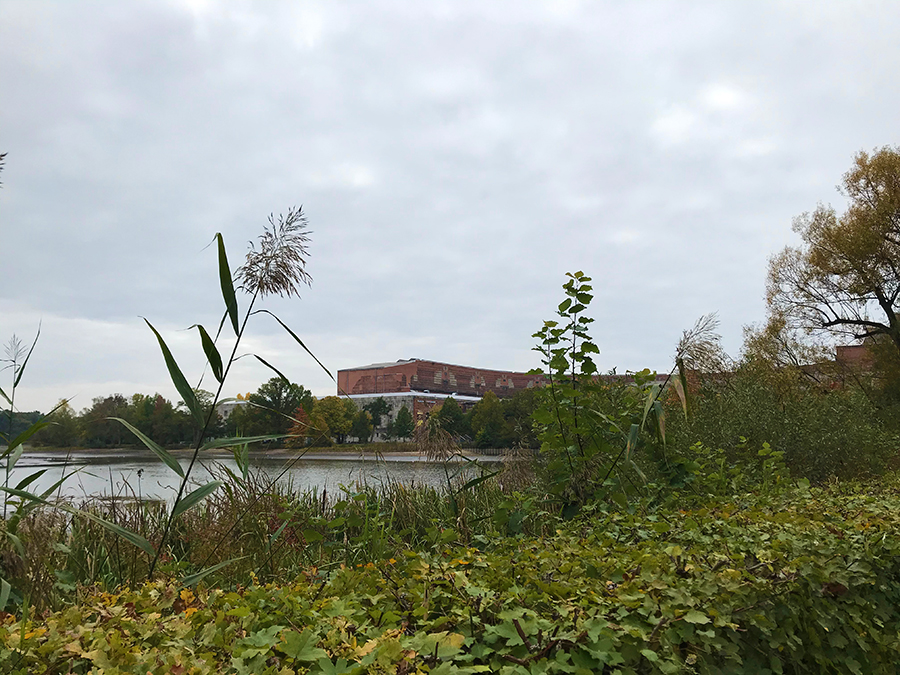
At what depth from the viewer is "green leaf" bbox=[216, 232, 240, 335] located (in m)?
2.19

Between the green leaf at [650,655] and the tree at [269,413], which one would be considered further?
the tree at [269,413]

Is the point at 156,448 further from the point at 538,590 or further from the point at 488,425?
the point at 488,425

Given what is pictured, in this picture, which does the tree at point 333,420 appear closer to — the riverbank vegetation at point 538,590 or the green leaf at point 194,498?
the riverbank vegetation at point 538,590

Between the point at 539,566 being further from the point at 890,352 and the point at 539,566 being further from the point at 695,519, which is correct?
the point at 890,352

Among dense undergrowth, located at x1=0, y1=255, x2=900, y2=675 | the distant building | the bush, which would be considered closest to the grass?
dense undergrowth, located at x1=0, y1=255, x2=900, y2=675

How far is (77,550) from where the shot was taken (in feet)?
11.3

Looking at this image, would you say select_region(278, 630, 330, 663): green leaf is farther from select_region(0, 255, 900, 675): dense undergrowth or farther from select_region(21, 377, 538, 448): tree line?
select_region(21, 377, 538, 448): tree line

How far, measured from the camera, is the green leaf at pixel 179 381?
6.84 ft

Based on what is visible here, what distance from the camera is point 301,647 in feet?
3.97

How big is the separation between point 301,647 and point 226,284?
1.42 metres

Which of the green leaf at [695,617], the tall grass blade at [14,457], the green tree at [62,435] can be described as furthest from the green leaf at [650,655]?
the green tree at [62,435]

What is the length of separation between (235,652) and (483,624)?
56 centimetres

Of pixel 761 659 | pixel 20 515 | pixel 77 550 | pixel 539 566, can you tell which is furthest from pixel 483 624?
pixel 77 550

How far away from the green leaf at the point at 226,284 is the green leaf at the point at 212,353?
13cm
